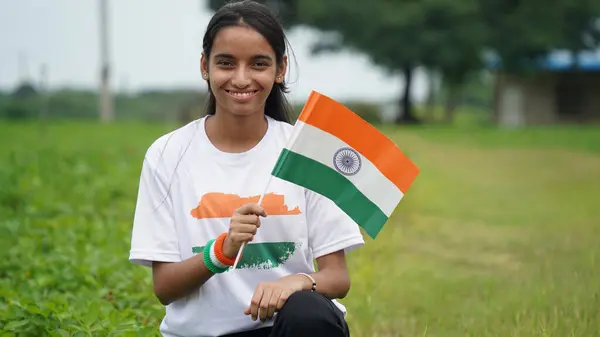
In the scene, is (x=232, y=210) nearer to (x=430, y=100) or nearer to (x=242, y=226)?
(x=242, y=226)

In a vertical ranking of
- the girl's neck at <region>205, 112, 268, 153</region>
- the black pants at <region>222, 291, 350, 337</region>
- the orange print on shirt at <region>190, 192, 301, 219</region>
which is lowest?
the black pants at <region>222, 291, 350, 337</region>

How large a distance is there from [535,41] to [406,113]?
5510 millimetres

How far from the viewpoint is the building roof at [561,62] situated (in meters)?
35.5

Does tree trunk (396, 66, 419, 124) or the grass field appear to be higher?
→ the grass field

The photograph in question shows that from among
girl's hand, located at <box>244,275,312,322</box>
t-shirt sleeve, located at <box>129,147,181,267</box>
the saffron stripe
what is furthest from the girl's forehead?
girl's hand, located at <box>244,275,312,322</box>

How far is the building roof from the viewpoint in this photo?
35.5m

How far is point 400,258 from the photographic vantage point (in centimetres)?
683

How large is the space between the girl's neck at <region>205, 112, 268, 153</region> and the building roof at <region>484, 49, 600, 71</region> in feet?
109

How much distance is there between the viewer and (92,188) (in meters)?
8.65

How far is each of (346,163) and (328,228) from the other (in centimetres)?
20

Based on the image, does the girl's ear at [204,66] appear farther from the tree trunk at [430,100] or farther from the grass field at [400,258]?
the tree trunk at [430,100]

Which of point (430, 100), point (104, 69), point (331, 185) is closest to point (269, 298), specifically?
point (331, 185)

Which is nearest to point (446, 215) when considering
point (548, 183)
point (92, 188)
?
point (92, 188)

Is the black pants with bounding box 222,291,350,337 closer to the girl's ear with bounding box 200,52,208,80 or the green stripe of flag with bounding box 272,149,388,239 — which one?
the green stripe of flag with bounding box 272,149,388,239
